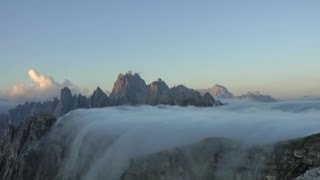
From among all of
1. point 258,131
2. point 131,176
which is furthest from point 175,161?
point 258,131

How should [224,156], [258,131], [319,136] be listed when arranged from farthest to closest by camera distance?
[258,131], [224,156], [319,136]

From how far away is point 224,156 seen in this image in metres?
171

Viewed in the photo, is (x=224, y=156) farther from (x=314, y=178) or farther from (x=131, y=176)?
(x=314, y=178)

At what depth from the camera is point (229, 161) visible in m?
168

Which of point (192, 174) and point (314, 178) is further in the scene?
point (192, 174)

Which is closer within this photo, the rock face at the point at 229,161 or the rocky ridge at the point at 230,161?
the rocky ridge at the point at 230,161

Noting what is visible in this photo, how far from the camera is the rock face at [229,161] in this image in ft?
475

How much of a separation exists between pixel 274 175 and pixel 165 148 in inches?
2282

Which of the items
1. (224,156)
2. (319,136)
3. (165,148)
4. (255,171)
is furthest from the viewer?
(165,148)

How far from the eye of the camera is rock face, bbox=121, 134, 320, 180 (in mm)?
144875

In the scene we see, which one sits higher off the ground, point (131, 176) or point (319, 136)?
point (319, 136)

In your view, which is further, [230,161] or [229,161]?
[229,161]

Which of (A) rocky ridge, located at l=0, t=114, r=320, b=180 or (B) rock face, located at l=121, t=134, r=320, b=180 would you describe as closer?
(A) rocky ridge, located at l=0, t=114, r=320, b=180

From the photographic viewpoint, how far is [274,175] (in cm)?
14975
